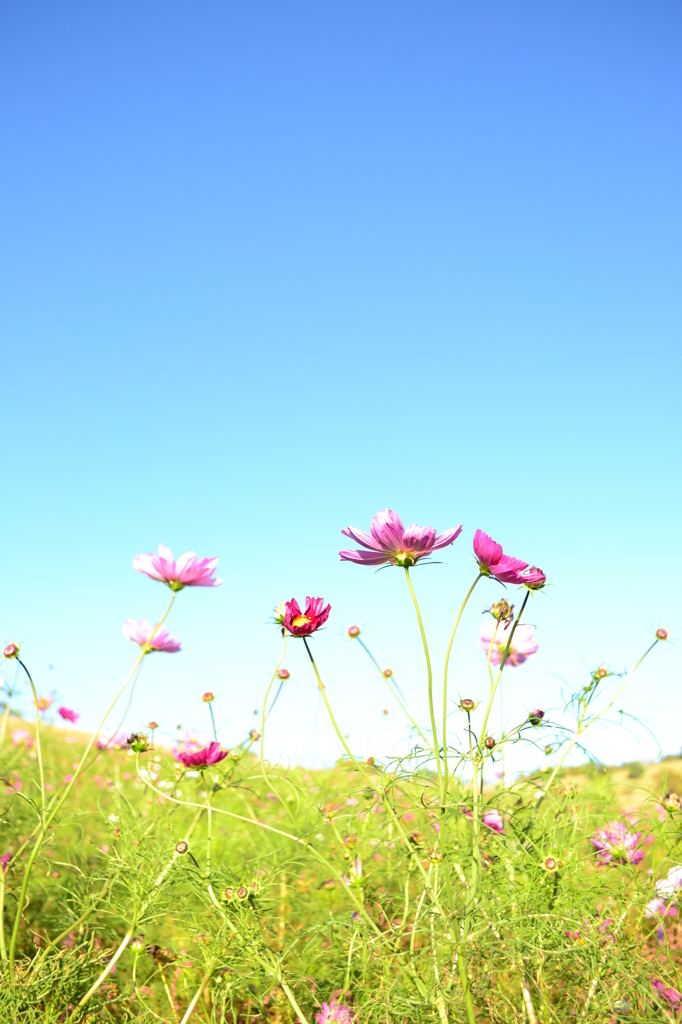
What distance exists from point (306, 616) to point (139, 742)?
675 mm

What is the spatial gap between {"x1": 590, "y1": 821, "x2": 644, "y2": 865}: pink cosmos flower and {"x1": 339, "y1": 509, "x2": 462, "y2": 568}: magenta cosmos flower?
1.18m

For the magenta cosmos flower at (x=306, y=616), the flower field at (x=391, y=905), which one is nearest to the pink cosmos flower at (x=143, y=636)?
the flower field at (x=391, y=905)

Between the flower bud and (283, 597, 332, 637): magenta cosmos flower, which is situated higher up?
(283, 597, 332, 637): magenta cosmos flower

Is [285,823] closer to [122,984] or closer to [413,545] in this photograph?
[122,984]

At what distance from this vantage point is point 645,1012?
5.29 feet

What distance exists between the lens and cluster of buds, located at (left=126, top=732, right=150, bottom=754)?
1885 mm

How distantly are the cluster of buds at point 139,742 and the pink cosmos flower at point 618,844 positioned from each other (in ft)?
4.25

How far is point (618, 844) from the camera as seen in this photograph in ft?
7.07

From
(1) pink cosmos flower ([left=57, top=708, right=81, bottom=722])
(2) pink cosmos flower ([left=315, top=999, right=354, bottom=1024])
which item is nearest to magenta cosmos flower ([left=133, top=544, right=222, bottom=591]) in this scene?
(2) pink cosmos flower ([left=315, top=999, right=354, bottom=1024])

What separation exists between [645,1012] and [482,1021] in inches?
16.0

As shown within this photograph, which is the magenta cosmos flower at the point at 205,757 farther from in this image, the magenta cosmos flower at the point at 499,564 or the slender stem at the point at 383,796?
the magenta cosmos flower at the point at 499,564

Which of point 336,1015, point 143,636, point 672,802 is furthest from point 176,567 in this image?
point 672,802

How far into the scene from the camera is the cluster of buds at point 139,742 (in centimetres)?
188

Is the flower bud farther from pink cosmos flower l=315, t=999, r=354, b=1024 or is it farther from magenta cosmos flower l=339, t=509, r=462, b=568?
magenta cosmos flower l=339, t=509, r=462, b=568
